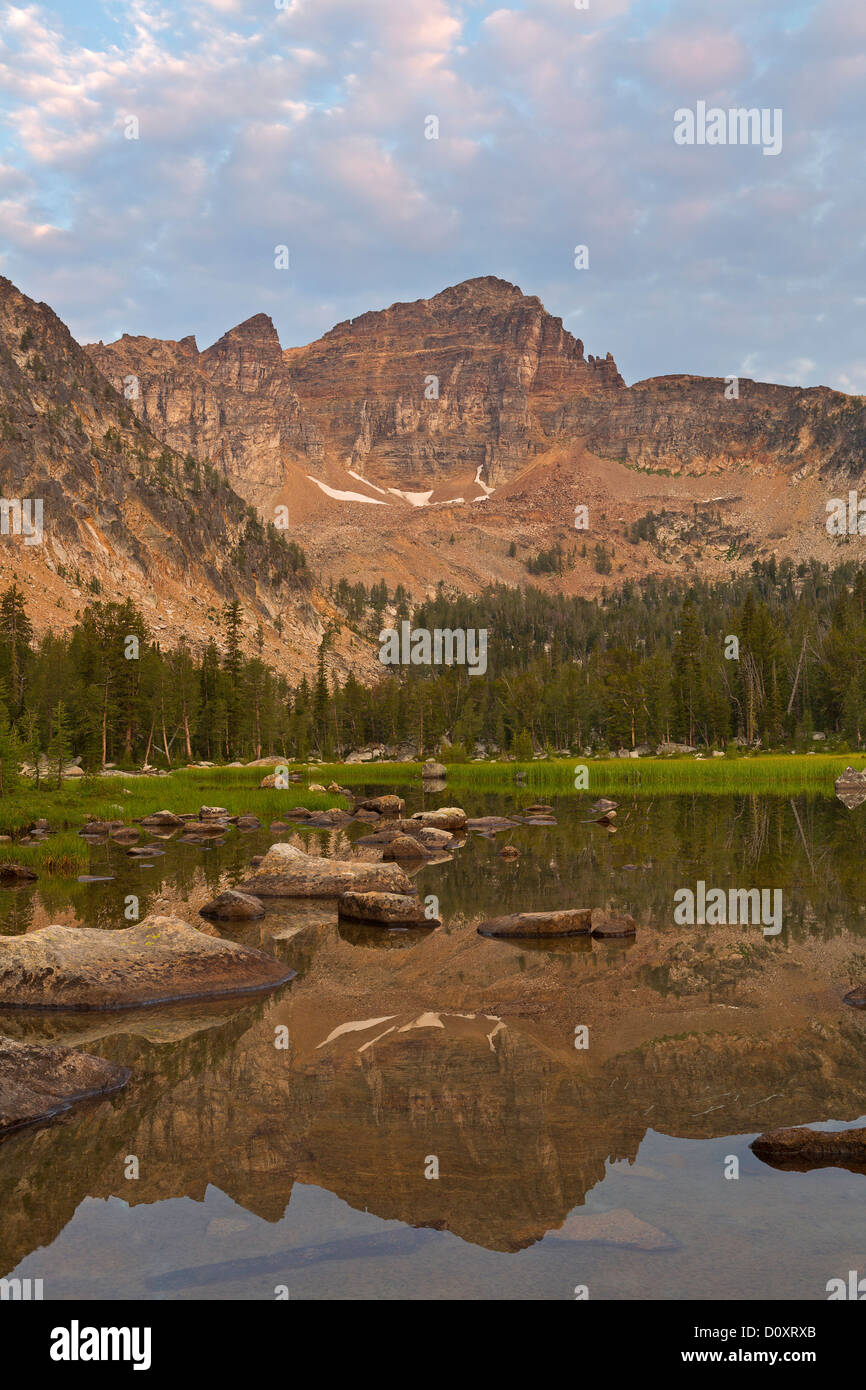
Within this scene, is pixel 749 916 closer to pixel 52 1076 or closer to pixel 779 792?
pixel 52 1076

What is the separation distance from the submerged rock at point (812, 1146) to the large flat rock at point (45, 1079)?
7228 millimetres

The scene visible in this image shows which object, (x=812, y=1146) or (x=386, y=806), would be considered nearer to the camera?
(x=812, y=1146)

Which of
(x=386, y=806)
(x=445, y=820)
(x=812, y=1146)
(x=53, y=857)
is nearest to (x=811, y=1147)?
(x=812, y=1146)

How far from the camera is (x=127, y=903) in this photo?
76.1 feet

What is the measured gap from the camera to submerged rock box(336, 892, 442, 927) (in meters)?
20.8

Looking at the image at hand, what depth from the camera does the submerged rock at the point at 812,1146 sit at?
28.9 feet

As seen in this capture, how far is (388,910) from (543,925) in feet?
12.2

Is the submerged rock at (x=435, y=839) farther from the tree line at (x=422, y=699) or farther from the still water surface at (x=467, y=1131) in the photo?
the tree line at (x=422, y=699)

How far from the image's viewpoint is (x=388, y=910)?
2088 cm

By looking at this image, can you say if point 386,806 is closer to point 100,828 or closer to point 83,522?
point 100,828

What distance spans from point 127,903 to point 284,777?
4917cm

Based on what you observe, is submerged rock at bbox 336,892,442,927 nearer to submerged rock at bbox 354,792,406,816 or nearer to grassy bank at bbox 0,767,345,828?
grassy bank at bbox 0,767,345,828

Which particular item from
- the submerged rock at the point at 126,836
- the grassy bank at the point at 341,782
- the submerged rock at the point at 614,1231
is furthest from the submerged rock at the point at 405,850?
the submerged rock at the point at 614,1231

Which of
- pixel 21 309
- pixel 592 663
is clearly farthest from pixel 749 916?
pixel 21 309
